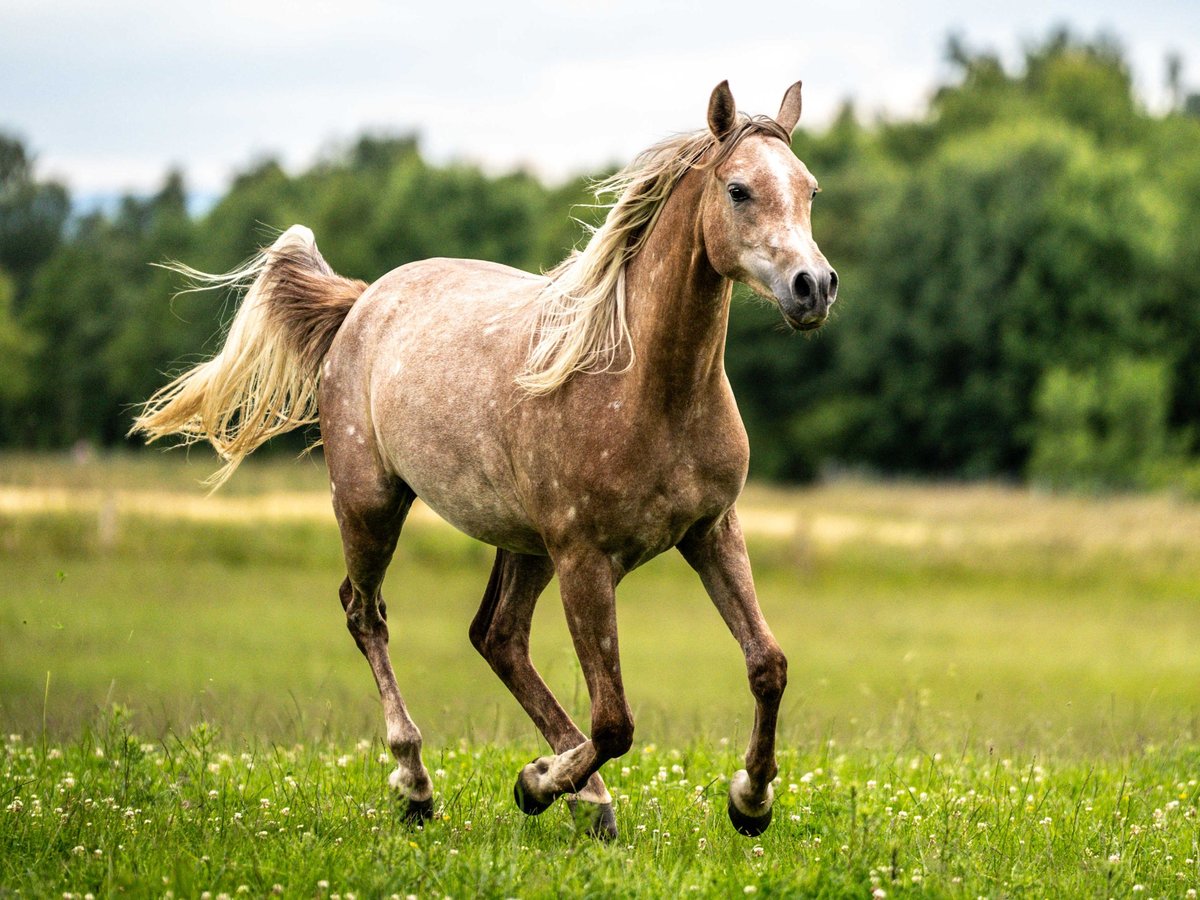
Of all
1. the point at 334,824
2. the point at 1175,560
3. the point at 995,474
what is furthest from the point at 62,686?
the point at 995,474

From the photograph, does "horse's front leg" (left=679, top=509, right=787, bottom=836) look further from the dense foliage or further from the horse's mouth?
the dense foliage

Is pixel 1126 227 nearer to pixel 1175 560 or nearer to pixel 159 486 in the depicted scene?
pixel 1175 560

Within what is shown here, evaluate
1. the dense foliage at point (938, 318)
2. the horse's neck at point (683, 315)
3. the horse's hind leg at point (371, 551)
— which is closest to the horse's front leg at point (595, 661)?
the horse's neck at point (683, 315)

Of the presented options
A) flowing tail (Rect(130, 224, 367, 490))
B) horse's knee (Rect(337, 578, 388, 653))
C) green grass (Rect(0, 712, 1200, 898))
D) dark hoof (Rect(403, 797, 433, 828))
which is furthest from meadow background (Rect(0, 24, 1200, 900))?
flowing tail (Rect(130, 224, 367, 490))

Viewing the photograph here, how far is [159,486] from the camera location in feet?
120

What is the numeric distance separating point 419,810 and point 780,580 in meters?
24.1

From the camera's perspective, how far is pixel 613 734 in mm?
5902

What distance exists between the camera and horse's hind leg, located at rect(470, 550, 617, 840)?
6691mm

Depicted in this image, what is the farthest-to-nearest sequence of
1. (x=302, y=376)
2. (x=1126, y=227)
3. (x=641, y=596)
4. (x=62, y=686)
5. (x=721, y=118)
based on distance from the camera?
1. (x=1126, y=227)
2. (x=641, y=596)
3. (x=62, y=686)
4. (x=302, y=376)
5. (x=721, y=118)

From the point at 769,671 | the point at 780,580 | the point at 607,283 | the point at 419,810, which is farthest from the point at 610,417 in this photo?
the point at 780,580

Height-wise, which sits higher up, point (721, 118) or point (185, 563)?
point (721, 118)

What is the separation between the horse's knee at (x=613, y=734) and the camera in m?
5.89

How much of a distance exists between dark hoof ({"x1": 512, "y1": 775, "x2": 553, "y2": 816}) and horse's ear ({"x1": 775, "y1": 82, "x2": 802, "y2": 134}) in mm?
3099

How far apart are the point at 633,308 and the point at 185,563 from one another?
25378 millimetres
